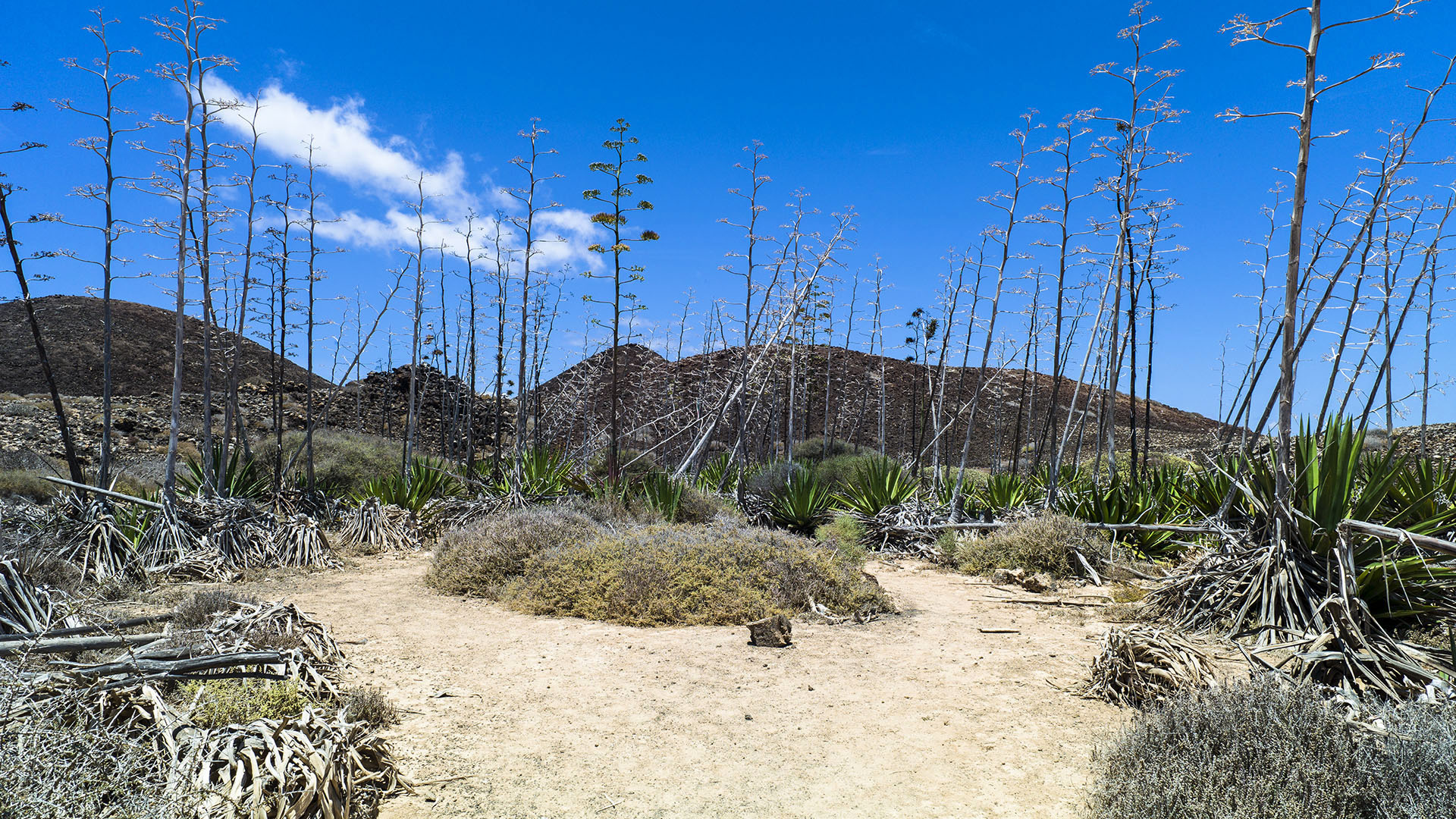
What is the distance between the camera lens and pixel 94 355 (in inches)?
1531

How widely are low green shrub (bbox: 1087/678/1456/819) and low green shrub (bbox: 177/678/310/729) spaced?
11.7ft

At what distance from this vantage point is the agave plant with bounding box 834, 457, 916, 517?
12211 mm

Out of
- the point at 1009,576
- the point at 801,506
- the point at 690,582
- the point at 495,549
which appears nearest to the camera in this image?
the point at 690,582

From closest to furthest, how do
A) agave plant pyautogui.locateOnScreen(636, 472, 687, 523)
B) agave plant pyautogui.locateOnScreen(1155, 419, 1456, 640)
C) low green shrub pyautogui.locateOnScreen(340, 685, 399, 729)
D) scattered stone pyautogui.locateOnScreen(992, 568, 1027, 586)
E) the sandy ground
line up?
1. the sandy ground
2. low green shrub pyautogui.locateOnScreen(340, 685, 399, 729)
3. agave plant pyautogui.locateOnScreen(1155, 419, 1456, 640)
4. scattered stone pyautogui.locateOnScreen(992, 568, 1027, 586)
5. agave plant pyautogui.locateOnScreen(636, 472, 687, 523)

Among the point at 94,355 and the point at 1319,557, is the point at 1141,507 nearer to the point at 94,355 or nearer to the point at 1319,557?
the point at 1319,557

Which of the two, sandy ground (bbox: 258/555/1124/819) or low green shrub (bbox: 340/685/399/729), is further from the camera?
low green shrub (bbox: 340/685/399/729)

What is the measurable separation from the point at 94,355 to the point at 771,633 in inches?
1843

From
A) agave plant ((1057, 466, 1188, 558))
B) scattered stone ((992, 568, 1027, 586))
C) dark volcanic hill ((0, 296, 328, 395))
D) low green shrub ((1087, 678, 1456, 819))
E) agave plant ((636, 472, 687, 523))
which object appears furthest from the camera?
dark volcanic hill ((0, 296, 328, 395))

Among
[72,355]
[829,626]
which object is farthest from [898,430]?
[72,355]

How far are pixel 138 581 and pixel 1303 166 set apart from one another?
1098cm

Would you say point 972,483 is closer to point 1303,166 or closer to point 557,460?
point 557,460

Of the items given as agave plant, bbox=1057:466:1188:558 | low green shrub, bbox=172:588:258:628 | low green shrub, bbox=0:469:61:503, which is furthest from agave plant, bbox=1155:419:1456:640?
low green shrub, bbox=0:469:61:503

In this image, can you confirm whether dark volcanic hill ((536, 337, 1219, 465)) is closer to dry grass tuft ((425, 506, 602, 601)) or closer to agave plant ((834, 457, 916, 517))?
agave plant ((834, 457, 916, 517))

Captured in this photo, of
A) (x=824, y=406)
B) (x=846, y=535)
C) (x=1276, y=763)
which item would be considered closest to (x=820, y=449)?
(x=824, y=406)
